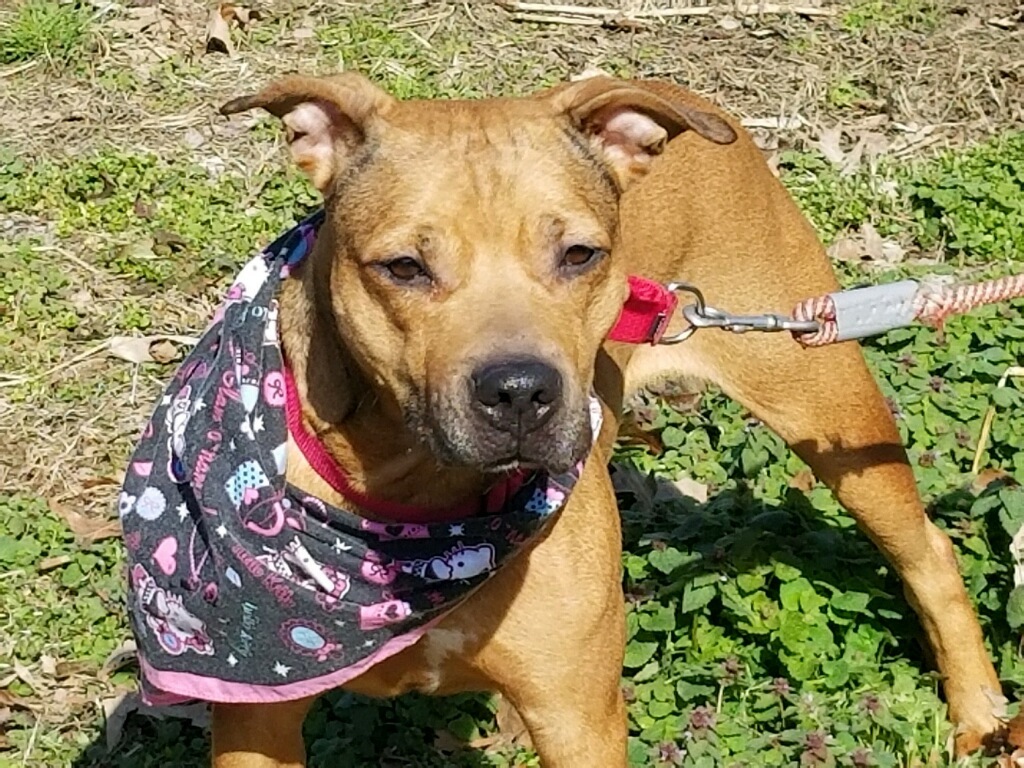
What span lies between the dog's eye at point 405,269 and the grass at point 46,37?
5.96 m

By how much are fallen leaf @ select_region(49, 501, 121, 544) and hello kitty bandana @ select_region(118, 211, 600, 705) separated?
193cm

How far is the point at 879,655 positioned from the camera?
5918mm

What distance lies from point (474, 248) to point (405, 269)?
17 cm

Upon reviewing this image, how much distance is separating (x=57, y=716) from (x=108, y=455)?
139cm

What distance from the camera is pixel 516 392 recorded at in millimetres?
3732

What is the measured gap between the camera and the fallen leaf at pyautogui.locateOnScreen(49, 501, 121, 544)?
21.1 feet

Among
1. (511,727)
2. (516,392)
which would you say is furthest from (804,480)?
(516,392)

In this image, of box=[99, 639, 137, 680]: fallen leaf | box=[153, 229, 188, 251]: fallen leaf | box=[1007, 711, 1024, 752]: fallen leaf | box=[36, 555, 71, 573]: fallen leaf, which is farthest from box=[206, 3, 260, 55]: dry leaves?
box=[1007, 711, 1024, 752]: fallen leaf

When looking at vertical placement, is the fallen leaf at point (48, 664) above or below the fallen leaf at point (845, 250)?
below

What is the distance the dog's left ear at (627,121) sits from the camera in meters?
4.38

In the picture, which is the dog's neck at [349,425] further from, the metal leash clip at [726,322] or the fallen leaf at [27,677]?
the fallen leaf at [27,677]

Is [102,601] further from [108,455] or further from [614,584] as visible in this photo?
[614,584]

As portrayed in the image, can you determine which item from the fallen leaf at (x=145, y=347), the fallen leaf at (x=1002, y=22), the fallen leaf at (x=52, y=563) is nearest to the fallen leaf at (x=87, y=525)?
the fallen leaf at (x=52, y=563)

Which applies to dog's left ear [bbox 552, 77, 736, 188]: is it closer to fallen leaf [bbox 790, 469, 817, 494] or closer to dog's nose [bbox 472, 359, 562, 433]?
dog's nose [bbox 472, 359, 562, 433]
